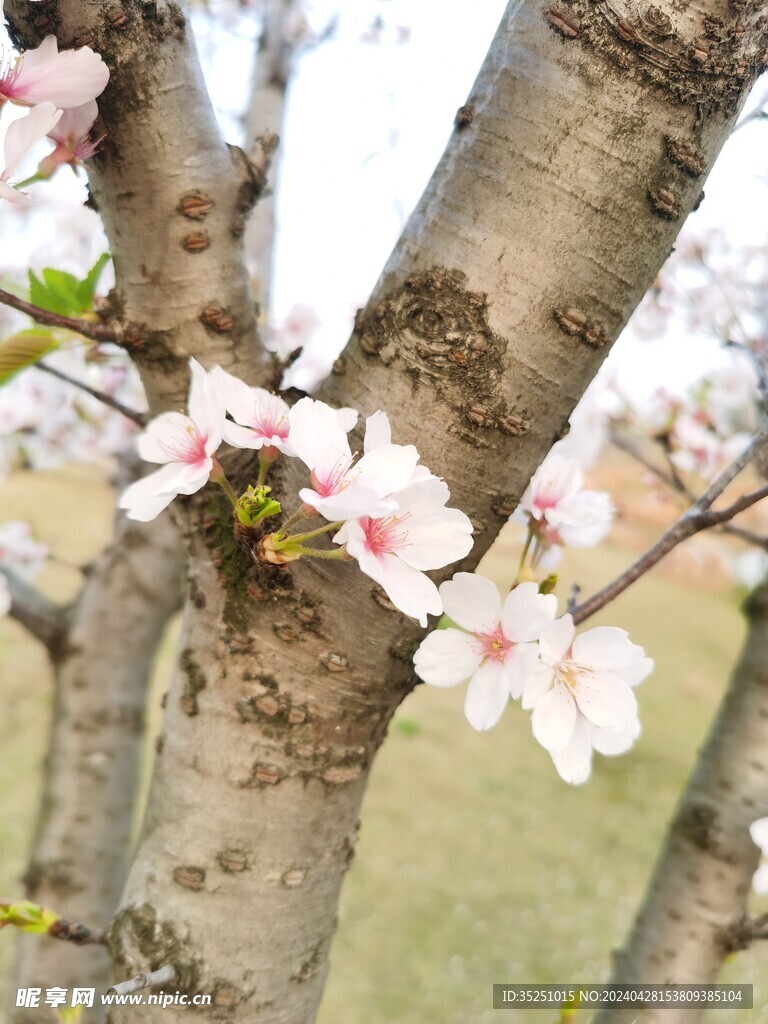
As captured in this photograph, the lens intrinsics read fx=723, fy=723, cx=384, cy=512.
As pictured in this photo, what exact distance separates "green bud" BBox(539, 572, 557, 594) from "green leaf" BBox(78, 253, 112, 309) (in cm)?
35

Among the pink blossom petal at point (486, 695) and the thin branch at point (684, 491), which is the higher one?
the pink blossom petal at point (486, 695)

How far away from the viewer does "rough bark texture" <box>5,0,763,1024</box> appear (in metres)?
0.38

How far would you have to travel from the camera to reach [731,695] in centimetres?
82

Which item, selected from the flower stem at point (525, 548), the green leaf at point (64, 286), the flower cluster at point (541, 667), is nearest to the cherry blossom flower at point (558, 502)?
the flower stem at point (525, 548)

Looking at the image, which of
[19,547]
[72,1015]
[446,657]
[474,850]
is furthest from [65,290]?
[474,850]

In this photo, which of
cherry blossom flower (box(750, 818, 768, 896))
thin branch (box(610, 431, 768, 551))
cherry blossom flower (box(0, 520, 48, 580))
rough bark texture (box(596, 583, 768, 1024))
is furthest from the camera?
cherry blossom flower (box(0, 520, 48, 580))

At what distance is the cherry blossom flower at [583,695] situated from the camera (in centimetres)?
38

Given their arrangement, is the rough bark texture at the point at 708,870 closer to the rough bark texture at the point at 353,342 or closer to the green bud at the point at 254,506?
the rough bark texture at the point at 353,342

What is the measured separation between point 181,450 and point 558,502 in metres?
0.27

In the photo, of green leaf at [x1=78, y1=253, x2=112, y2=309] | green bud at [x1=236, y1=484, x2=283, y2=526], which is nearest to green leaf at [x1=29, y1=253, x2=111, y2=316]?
green leaf at [x1=78, y1=253, x2=112, y2=309]

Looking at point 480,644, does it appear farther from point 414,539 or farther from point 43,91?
point 43,91

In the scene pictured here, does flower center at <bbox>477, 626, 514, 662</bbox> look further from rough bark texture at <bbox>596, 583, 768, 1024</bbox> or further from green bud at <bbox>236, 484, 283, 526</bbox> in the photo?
rough bark texture at <bbox>596, 583, 768, 1024</bbox>

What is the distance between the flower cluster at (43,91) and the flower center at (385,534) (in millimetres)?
234

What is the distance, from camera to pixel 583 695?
39 centimetres
